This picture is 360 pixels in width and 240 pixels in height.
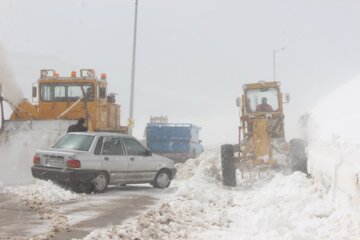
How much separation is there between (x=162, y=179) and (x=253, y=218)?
7730 millimetres

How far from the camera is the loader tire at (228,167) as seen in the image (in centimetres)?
1594

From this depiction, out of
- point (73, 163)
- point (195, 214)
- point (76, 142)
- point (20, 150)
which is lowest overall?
point (195, 214)

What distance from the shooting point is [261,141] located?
16.4 m

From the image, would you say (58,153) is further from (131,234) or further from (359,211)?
(359,211)

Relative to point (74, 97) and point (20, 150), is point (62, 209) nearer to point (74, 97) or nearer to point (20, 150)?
point (20, 150)

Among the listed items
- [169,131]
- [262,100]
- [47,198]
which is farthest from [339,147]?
[169,131]

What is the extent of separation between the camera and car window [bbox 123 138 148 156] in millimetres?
14828

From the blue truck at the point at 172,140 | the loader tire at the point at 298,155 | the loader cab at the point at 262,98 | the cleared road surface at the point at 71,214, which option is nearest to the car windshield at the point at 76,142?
the cleared road surface at the point at 71,214

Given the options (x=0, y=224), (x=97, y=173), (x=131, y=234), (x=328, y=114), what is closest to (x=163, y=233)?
(x=131, y=234)

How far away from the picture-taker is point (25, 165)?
17.0 m

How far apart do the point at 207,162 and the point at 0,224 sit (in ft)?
37.9

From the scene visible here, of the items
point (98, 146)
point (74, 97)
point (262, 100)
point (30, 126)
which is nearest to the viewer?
point (98, 146)

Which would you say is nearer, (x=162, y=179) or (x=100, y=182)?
(x=100, y=182)

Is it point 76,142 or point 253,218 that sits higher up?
point 76,142
